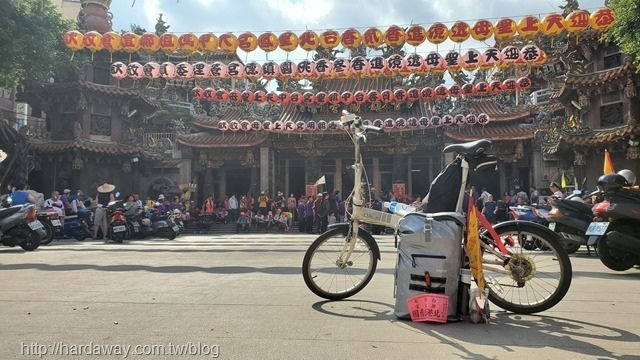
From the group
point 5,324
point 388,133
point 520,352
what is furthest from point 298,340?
point 388,133

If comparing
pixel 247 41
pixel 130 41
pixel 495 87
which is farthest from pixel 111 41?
pixel 495 87

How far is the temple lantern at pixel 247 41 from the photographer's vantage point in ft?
48.5

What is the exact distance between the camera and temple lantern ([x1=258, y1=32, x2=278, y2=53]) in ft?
48.2

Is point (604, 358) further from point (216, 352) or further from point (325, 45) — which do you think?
point (325, 45)

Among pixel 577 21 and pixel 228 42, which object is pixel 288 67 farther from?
pixel 577 21

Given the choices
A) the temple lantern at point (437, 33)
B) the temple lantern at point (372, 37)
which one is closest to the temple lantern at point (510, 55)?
Answer: the temple lantern at point (437, 33)

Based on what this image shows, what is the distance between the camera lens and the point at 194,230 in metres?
20.1

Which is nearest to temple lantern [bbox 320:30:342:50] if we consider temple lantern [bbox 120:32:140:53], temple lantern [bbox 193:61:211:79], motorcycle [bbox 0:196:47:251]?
temple lantern [bbox 193:61:211:79]

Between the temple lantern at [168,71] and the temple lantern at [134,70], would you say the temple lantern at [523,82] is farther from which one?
the temple lantern at [134,70]

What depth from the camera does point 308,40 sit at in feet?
47.8

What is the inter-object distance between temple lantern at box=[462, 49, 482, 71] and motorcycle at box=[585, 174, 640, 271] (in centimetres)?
987

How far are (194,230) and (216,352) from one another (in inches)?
715

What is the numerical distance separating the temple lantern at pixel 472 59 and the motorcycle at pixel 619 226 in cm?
987

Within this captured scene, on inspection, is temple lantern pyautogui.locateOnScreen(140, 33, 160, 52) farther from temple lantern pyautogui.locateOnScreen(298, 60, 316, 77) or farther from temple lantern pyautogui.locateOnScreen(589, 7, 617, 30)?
temple lantern pyautogui.locateOnScreen(589, 7, 617, 30)
